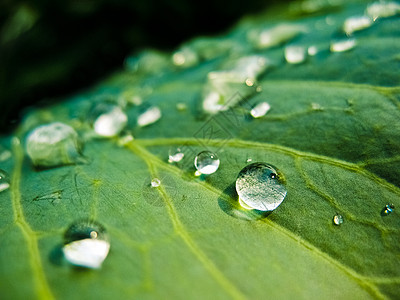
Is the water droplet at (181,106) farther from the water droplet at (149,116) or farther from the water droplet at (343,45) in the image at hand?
the water droplet at (343,45)

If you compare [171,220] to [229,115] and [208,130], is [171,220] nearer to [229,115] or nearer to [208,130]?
[208,130]

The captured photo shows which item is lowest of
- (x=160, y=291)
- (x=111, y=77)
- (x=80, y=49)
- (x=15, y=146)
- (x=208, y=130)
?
(x=160, y=291)

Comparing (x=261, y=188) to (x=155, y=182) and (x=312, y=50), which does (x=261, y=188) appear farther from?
(x=312, y=50)

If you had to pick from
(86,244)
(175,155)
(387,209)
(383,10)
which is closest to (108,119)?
(175,155)

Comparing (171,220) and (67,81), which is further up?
(67,81)

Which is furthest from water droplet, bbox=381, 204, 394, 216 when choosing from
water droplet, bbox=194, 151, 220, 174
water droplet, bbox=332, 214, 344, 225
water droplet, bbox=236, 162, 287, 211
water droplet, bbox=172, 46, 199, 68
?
water droplet, bbox=172, 46, 199, 68

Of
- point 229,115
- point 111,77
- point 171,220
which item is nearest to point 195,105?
point 229,115

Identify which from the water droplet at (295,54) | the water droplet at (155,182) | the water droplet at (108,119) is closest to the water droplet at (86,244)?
the water droplet at (155,182)
